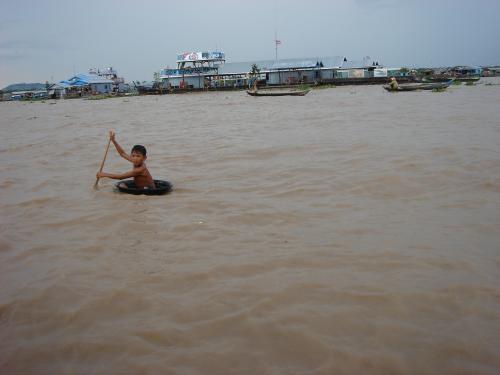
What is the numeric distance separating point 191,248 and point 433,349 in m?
2.04

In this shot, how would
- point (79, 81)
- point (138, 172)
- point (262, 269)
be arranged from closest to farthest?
→ point (262, 269)
point (138, 172)
point (79, 81)

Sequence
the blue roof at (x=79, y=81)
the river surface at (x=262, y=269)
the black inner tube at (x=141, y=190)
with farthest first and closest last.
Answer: the blue roof at (x=79, y=81)
the black inner tube at (x=141, y=190)
the river surface at (x=262, y=269)

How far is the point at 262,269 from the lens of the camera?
310cm

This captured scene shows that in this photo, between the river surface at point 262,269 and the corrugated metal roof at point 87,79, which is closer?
the river surface at point 262,269

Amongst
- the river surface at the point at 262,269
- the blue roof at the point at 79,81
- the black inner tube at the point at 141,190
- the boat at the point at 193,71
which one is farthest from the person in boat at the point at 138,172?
the blue roof at the point at 79,81

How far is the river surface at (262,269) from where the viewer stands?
2.17m

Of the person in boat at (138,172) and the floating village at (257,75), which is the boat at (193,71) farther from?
the person in boat at (138,172)

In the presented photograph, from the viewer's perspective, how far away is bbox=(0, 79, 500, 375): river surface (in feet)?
7.13

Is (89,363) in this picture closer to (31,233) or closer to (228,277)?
(228,277)

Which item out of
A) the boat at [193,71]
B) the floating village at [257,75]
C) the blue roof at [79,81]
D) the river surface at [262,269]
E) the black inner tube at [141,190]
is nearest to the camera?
the river surface at [262,269]

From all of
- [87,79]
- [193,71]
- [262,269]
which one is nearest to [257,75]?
[193,71]

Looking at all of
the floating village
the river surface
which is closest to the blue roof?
the floating village

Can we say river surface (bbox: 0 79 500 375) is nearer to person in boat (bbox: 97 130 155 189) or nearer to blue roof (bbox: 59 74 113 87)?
person in boat (bbox: 97 130 155 189)

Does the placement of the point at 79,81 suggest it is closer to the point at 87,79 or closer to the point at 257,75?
the point at 87,79
